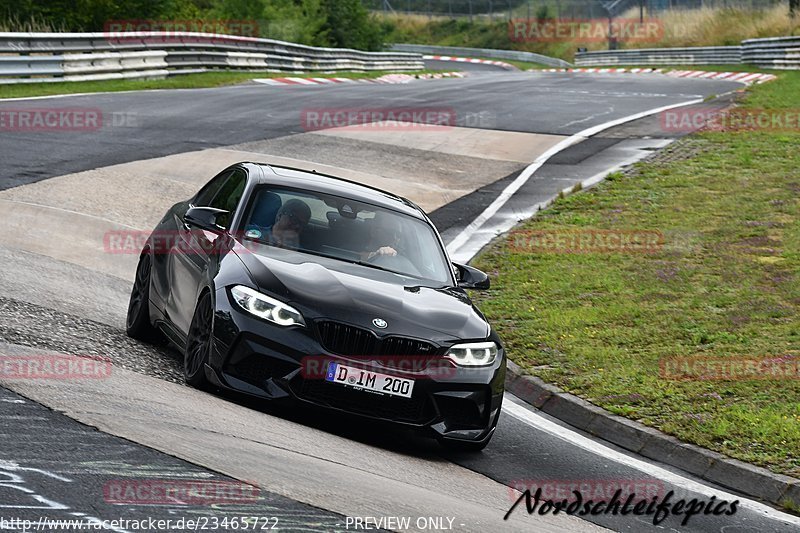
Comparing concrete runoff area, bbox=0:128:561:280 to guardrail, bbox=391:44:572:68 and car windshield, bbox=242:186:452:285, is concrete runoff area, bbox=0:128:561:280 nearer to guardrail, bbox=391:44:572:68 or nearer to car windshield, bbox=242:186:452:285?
car windshield, bbox=242:186:452:285

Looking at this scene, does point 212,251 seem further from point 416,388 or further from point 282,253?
point 416,388

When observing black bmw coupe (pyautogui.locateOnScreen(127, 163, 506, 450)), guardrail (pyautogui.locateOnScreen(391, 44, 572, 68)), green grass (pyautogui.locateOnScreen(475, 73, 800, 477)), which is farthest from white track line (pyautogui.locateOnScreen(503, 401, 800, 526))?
guardrail (pyautogui.locateOnScreen(391, 44, 572, 68))

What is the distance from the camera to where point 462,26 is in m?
90.8
